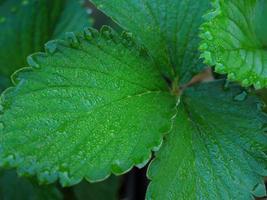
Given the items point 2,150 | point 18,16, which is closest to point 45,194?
point 2,150

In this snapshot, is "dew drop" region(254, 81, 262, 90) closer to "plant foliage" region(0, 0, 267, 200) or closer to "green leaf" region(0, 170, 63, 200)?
"plant foliage" region(0, 0, 267, 200)

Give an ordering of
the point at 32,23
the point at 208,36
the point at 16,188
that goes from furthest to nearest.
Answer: the point at 32,23 → the point at 16,188 → the point at 208,36

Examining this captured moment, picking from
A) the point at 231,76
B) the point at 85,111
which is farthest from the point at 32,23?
the point at 231,76

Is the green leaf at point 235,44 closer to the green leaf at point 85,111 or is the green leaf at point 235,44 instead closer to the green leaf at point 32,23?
the green leaf at point 85,111

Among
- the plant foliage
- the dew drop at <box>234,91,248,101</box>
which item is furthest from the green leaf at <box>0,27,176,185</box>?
the dew drop at <box>234,91,248,101</box>

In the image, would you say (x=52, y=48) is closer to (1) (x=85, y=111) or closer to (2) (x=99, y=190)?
(1) (x=85, y=111)

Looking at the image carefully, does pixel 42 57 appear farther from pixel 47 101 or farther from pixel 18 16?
pixel 18 16

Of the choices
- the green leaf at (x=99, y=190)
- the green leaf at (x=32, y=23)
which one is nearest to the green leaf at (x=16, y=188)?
the green leaf at (x=99, y=190)
